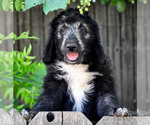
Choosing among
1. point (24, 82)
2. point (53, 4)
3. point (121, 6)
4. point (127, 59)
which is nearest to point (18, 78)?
point (24, 82)

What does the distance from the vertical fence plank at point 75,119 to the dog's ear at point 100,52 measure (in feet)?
3.55

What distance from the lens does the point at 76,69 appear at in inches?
132

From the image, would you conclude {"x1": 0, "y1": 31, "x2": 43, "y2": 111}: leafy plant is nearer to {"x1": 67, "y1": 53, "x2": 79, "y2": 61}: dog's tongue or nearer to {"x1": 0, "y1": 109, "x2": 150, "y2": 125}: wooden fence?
{"x1": 67, "y1": 53, "x2": 79, "y2": 61}: dog's tongue

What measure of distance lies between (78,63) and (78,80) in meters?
0.21

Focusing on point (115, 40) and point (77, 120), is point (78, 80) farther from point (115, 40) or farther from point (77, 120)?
point (115, 40)

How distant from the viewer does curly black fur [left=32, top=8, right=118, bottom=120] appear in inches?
124

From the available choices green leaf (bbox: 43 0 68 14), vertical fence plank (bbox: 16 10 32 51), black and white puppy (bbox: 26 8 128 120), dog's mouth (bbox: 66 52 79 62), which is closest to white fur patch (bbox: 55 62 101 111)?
black and white puppy (bbox: 26 8 128 120)

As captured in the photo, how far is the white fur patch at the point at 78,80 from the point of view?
329cm

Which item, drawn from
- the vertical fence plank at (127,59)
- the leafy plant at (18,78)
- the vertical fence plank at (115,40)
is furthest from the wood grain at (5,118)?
the vertical fence plank at (127,59)

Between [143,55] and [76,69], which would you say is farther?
[143,55]

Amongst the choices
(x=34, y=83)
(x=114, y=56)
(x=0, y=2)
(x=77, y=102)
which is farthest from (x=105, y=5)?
(x=0, y=2)

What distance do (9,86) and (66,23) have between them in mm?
849

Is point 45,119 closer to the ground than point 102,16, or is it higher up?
closer to the ground

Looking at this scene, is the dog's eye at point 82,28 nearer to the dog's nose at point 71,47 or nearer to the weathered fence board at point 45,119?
the dog's nose at point 71,47
